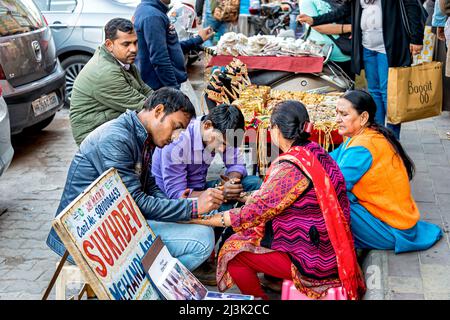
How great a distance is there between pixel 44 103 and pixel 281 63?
2486 millimetres

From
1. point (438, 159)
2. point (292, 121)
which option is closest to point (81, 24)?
point (438, 159)

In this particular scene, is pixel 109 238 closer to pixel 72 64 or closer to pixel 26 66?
pixel 26 66

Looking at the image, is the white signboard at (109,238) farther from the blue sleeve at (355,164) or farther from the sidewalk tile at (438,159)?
the sidewalk tile at (438,159)

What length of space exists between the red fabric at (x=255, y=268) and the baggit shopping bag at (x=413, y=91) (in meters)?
2.56

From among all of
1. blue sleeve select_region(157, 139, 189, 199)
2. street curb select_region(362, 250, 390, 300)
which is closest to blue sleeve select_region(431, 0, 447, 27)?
street curb select_region(362, 250, 390, 300)

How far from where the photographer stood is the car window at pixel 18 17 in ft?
20.2

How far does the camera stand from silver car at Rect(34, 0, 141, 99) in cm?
831

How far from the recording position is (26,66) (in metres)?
6.34

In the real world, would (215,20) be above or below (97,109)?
below

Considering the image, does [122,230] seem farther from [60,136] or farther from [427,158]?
[60,136]

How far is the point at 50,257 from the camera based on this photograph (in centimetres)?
455

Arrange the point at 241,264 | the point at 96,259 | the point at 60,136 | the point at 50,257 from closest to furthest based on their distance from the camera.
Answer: the point at 96,259
the point at 241,264
the point at 50,257
the point at 60,136
